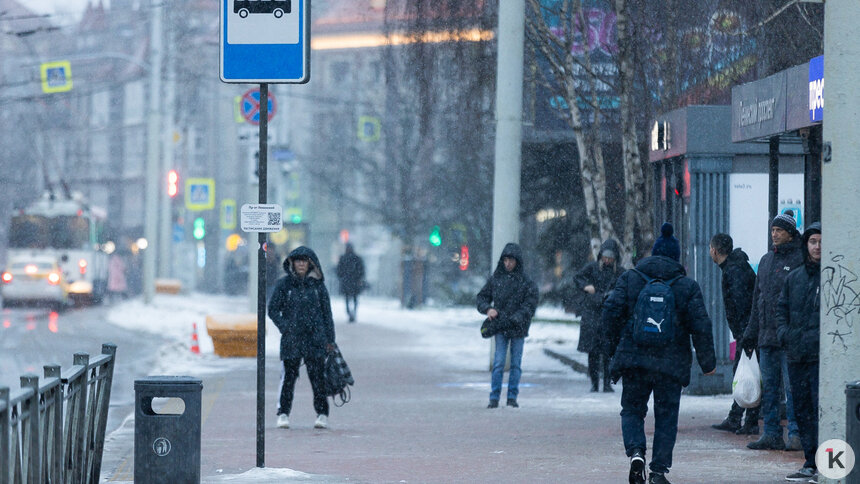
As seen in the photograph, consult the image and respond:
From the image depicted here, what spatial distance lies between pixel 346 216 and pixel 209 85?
10.8 metres

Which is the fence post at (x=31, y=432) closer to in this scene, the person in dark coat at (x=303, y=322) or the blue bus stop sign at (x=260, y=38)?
the blue bus stop sign at (x=260, y=38)

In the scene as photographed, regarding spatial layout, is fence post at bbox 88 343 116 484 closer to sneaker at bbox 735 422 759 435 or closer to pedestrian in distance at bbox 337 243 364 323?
sneaker at bbox 735 422 759 435

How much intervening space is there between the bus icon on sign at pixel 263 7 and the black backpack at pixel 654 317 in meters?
2.83

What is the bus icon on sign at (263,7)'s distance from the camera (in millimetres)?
9016

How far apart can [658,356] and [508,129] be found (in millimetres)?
10525

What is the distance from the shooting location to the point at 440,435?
12.3m

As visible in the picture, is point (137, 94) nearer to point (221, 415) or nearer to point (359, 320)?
point (359, 320)

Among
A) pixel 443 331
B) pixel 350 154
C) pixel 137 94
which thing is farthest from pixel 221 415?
pixel 137 94

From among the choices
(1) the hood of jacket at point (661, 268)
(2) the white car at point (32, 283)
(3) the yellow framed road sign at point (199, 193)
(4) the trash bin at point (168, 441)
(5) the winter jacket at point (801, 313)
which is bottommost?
(2) the white car at point (32, 283)

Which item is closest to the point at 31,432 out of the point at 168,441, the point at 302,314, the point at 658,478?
the point at 168,441

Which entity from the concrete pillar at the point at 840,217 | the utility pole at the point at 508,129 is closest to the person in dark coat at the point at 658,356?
the concrete pillar at the point at 840,217

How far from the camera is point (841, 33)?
788 centimetres

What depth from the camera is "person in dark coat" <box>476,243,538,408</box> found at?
14703mm

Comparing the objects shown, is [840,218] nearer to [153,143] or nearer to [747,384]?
[747,384]
